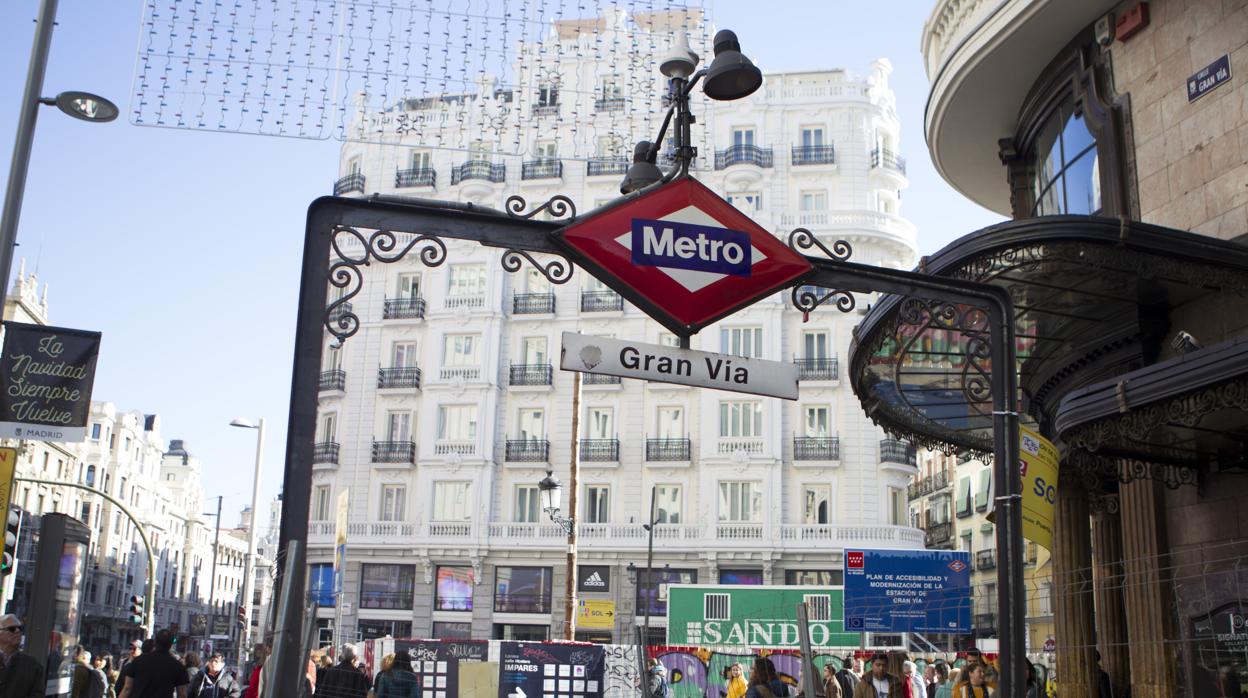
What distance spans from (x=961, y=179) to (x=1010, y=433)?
12471mm

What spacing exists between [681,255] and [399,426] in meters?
43.1

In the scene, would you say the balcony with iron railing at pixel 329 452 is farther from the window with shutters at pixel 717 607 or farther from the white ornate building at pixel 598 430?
the window with shutters at pixel 717 607

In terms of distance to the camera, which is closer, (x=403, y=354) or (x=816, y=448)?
(x=816, y=448)

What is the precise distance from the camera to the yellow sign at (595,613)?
44.0 m

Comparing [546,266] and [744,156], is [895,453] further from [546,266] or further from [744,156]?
[546,266]

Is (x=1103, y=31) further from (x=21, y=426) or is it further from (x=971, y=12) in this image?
(x=21, y=426)

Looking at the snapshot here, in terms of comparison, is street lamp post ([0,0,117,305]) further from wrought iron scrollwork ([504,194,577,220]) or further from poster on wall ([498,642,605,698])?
poster on wall ([498,642,605,698])

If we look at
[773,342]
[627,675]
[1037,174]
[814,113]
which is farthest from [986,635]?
[1037,174]

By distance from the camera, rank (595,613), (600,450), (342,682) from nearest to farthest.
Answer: (342,682) < (595,613) < (600,450)

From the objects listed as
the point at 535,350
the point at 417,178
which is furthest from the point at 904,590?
the point at 417,178

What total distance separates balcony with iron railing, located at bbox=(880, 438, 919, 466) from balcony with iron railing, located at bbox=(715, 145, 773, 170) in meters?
13.0

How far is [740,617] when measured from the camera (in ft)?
89.2

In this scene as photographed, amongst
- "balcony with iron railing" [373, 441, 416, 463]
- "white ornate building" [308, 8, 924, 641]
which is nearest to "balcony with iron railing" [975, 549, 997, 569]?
"white ornate building" [308, 8, 924, 641]

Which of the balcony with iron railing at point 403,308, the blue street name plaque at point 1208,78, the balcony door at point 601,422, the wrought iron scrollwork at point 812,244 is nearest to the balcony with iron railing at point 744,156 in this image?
the balcony door at point 601,422
